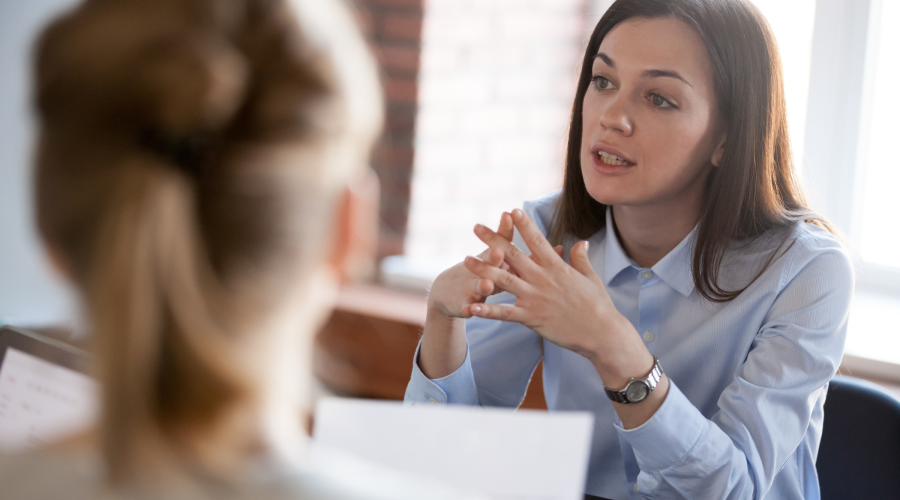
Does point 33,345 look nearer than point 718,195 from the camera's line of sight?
Yes

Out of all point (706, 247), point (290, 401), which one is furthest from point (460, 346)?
point (290, 401)

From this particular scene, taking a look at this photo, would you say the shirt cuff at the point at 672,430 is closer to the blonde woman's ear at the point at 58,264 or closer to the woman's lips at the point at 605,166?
the woman's lips at the point at 605,166

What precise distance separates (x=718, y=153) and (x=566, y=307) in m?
0.47

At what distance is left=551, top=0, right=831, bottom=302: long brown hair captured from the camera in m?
1.21

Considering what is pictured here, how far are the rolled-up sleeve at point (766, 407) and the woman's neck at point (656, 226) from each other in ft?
0.68

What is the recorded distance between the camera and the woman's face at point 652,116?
4.00 feet

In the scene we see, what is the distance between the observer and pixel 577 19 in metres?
2.28

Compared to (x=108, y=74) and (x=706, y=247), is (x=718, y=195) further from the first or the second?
(x=108, y=74)

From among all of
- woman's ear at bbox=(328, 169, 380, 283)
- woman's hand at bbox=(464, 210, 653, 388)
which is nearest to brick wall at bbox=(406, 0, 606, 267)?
woman's hand at bbox=(464, 210, 653, 388)

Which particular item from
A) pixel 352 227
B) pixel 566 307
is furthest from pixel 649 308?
pixel 352 227

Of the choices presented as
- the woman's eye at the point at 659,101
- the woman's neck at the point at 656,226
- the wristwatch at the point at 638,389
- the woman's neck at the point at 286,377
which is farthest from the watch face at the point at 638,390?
the woman's neck at the point at 286,377

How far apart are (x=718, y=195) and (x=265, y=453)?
1022 mm

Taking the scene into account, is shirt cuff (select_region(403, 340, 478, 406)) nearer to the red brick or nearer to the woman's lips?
the woman's lips

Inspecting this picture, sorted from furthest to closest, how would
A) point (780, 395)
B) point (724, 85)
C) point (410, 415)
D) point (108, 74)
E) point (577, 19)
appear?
point (577, 19) → point (724, 85) → point (780, 395) → point (410, 415) → point (108, 74)
